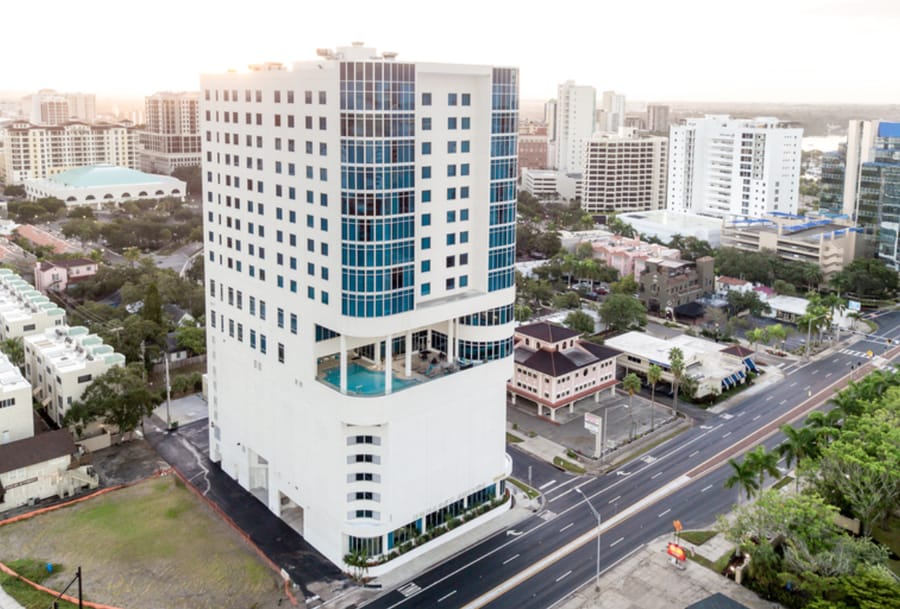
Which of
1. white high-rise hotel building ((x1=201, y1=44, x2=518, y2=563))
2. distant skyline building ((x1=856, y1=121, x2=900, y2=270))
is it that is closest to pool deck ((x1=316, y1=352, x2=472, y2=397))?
white high-rise hotel building ((x1=201, y1=44, x2=518, y2=563))

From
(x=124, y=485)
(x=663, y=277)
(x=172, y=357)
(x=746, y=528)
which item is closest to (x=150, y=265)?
(x=172, y=357)

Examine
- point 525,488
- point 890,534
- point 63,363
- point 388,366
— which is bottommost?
point 890,534

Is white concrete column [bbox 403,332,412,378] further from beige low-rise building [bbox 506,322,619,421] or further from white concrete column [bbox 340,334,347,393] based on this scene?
beige low-rise building [bbox 506,322,619,421]

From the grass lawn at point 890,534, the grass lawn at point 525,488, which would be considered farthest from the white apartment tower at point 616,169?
the grass lawn at point 890,534

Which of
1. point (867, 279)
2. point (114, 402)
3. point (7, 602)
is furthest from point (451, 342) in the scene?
point (867, 279)

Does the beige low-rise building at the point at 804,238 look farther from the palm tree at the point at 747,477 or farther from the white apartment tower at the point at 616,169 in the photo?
the palm tree at the point at 747,477

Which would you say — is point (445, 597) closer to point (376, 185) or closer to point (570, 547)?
point (570, 547)

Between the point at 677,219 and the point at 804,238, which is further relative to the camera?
the point at 677,219
